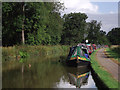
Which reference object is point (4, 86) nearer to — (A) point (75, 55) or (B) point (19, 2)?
(A) point (75, 55)

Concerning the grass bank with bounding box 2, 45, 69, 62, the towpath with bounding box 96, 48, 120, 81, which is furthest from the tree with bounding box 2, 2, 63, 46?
the towpath with bounding box 96, 48, 120, 81

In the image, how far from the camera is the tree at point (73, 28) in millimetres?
64625

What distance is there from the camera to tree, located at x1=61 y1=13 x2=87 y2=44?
6462cm

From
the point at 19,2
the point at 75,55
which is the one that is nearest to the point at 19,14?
the point at 19,2

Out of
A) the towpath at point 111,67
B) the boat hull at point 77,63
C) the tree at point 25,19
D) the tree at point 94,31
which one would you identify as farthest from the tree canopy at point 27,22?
the tree at point 94,31

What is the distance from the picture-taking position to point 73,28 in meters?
66.4

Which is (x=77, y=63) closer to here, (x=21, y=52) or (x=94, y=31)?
(x=21, y=52)

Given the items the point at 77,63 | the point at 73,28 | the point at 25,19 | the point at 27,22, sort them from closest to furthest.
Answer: the point at 77,63 → the point at 27,22 → the point at 25,19 → the point at 73,28

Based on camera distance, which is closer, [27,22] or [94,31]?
[27,22]

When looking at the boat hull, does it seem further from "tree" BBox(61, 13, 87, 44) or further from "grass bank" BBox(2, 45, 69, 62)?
"tree" BBox(61, 13, 87, 44)

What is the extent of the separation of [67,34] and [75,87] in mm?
54570

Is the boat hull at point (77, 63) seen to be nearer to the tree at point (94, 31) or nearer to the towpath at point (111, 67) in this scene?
the towpath at point (111, 67)

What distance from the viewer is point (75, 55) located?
1923cm

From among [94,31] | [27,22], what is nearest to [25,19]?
[27,22]
